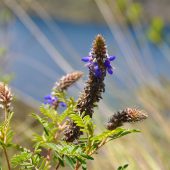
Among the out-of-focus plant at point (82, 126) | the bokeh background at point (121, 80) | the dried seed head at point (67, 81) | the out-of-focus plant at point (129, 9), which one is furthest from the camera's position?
the out-of-focus plant at point (129, 9)

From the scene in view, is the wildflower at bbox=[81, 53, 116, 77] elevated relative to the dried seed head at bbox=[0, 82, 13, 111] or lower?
lower

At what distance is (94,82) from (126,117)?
0.28 feet

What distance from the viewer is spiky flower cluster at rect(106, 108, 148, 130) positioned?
0.84 meters

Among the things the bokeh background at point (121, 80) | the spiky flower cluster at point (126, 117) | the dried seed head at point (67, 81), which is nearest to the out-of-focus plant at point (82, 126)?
the spiky flower cluster at point (126, 117)

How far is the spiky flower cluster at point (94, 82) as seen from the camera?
2.74 feet

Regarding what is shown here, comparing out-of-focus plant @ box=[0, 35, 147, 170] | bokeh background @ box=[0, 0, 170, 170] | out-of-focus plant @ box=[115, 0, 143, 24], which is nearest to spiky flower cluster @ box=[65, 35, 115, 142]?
out-of-focus plant @ box=[0, 35, 147, 170]

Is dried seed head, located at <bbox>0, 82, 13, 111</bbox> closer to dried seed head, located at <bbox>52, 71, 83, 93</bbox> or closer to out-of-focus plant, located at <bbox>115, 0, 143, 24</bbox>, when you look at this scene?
dried seed head, located at <bbox>52, 71, 83, 93</bbox>

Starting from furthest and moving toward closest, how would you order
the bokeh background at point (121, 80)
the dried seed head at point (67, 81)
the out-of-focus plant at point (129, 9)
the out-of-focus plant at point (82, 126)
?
1. the out-of-focus plant at point (129, 9)
2. the bokeh background at point (121, 80)
3. the dried seed head at point (67, 81)
4. the out-of-focus plant at point (82, 126)

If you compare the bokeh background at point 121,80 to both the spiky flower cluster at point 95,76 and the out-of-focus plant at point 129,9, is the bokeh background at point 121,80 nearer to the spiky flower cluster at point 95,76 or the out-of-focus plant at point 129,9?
the out-of-focus plant at point 129,9

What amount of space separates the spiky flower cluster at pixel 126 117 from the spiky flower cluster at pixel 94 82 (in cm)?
5

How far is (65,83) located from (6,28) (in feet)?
7.45

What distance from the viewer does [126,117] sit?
869 millimetres

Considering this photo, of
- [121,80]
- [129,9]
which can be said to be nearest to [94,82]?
[129,9]

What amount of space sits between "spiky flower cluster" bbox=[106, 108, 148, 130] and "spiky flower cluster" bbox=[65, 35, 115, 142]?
1.8 inches
